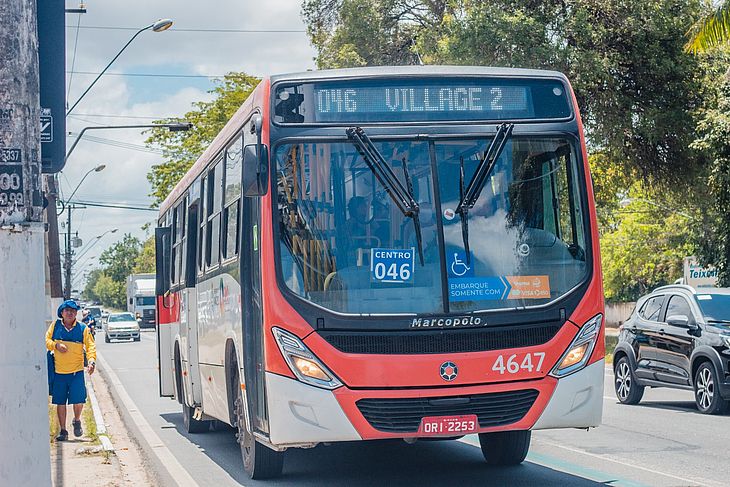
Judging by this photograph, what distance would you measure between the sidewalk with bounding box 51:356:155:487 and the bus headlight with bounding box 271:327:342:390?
3.04 m

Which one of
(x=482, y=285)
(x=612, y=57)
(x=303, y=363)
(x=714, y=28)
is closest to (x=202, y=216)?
(x=303, y=363)

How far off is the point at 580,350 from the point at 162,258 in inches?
388

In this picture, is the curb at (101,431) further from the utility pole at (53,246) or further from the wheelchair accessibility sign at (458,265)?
the utility pole at (53,246)

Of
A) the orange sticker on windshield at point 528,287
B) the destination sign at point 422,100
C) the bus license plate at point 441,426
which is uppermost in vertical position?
the destination sign at point 422,100

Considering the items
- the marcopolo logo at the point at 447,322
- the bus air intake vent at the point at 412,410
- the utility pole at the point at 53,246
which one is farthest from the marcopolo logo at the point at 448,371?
the utility pole at the point at 53,246

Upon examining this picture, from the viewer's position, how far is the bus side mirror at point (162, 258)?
55.8 ft

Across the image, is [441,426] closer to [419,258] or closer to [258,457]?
[419,258]

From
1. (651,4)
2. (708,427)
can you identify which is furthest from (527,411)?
(651,4)

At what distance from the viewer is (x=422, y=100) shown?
902 cm

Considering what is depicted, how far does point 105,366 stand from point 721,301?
24424mm

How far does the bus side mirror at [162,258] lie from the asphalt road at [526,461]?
2.21 meters

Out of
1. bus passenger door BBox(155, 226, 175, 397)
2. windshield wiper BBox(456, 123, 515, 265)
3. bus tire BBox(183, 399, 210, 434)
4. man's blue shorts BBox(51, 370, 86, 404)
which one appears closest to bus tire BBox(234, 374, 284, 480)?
windshield wiper BBox(456, 123, 515, 265)

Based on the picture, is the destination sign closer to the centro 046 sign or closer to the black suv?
the centro 046 sign

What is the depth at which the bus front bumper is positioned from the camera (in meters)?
8.36
